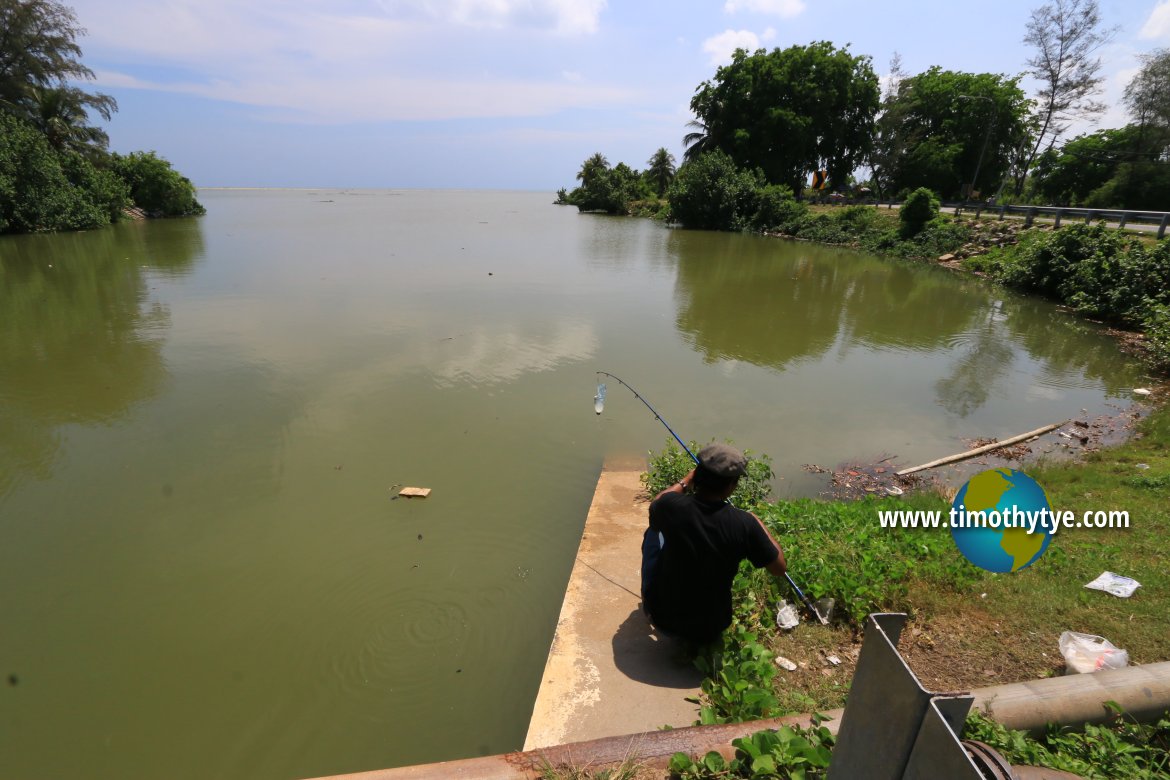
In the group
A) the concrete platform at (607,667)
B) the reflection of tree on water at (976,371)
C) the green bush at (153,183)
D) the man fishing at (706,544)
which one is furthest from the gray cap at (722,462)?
the green bush at (153,183)

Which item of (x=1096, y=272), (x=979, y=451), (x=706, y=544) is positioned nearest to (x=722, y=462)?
(x=706, y=544)

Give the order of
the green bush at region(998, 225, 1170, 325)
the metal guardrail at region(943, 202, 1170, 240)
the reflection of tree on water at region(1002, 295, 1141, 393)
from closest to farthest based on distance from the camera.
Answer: the reflection of tree on water at region(1002, 295, 1141, 393)
the green bush at region(998, 225, 1170, 325)
the metal guardrail at region(943, 202, 1170, 240)

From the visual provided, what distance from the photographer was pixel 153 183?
34938mm

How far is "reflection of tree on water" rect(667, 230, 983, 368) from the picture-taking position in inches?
423

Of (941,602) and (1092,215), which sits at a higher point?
(1092,215)

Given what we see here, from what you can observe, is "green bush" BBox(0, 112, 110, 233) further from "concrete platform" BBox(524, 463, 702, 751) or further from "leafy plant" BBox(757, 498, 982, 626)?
"leafy plant" BBox(757, 498, 982, 626)

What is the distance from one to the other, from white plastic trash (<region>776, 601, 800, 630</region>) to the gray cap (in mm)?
1266

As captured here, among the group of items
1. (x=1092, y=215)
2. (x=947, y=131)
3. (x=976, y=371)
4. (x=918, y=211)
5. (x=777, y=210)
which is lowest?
(x=976, y=371)

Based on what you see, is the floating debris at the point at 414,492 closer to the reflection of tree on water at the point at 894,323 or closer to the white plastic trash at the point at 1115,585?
the white plastic trash at the point at 1115,585

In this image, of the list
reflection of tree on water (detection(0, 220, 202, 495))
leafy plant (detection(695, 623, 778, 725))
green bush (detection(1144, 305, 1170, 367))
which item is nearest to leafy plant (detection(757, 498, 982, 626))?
leafy plant (detection(695, 623, 778, 725))

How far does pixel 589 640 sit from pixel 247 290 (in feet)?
45.2

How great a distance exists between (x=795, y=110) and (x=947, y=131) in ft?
32.2

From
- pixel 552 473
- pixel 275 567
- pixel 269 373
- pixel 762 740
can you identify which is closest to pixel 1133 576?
pixel 762 740

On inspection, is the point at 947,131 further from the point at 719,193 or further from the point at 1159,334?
the point at 1159,334
